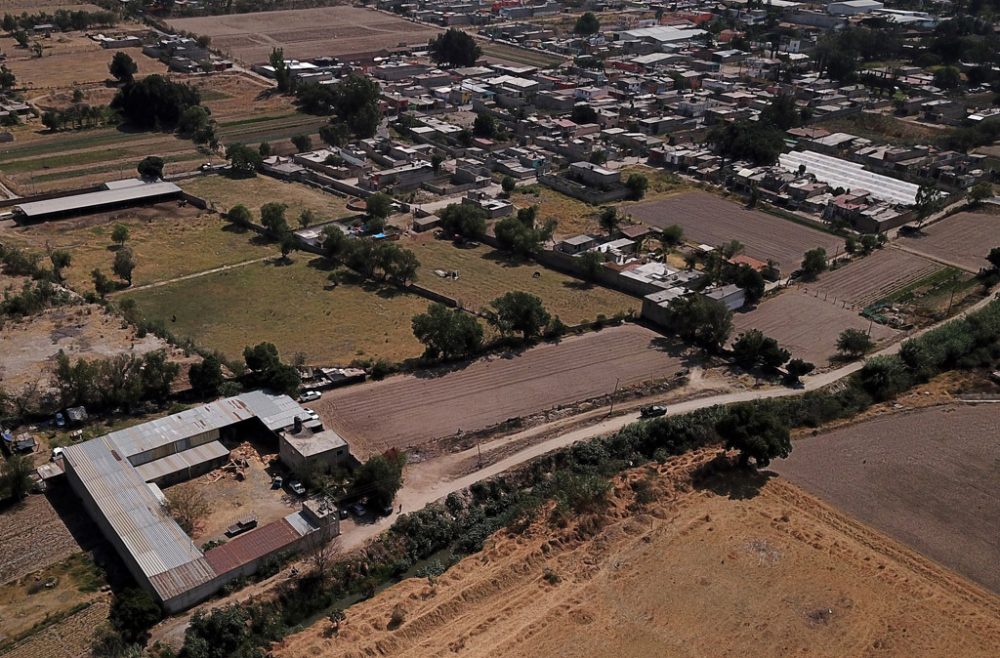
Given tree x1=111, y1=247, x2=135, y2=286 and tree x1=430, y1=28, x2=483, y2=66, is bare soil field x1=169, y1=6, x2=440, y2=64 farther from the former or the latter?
tree x1=111, y1=247, x2=135, y2=286

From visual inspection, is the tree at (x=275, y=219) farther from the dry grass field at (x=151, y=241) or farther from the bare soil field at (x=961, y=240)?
the bare soil field at (x=961, y=240)

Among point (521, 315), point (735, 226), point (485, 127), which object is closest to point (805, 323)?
point (735, 226)

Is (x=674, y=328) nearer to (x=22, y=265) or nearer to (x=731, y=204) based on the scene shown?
(x=731, y=204)

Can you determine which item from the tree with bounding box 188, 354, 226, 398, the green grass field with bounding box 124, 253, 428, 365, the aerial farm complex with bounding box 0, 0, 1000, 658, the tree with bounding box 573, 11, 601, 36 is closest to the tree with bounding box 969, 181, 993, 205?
the aerial farm complex with bounding box 0, 0, 1000, 658

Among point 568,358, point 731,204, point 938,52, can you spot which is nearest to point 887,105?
point 938,52

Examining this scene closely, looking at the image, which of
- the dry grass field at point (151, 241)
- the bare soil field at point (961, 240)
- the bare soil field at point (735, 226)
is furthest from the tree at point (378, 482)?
the bare soil field at point (961, 240)

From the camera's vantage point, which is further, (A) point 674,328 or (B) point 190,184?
(B) point 190,184
